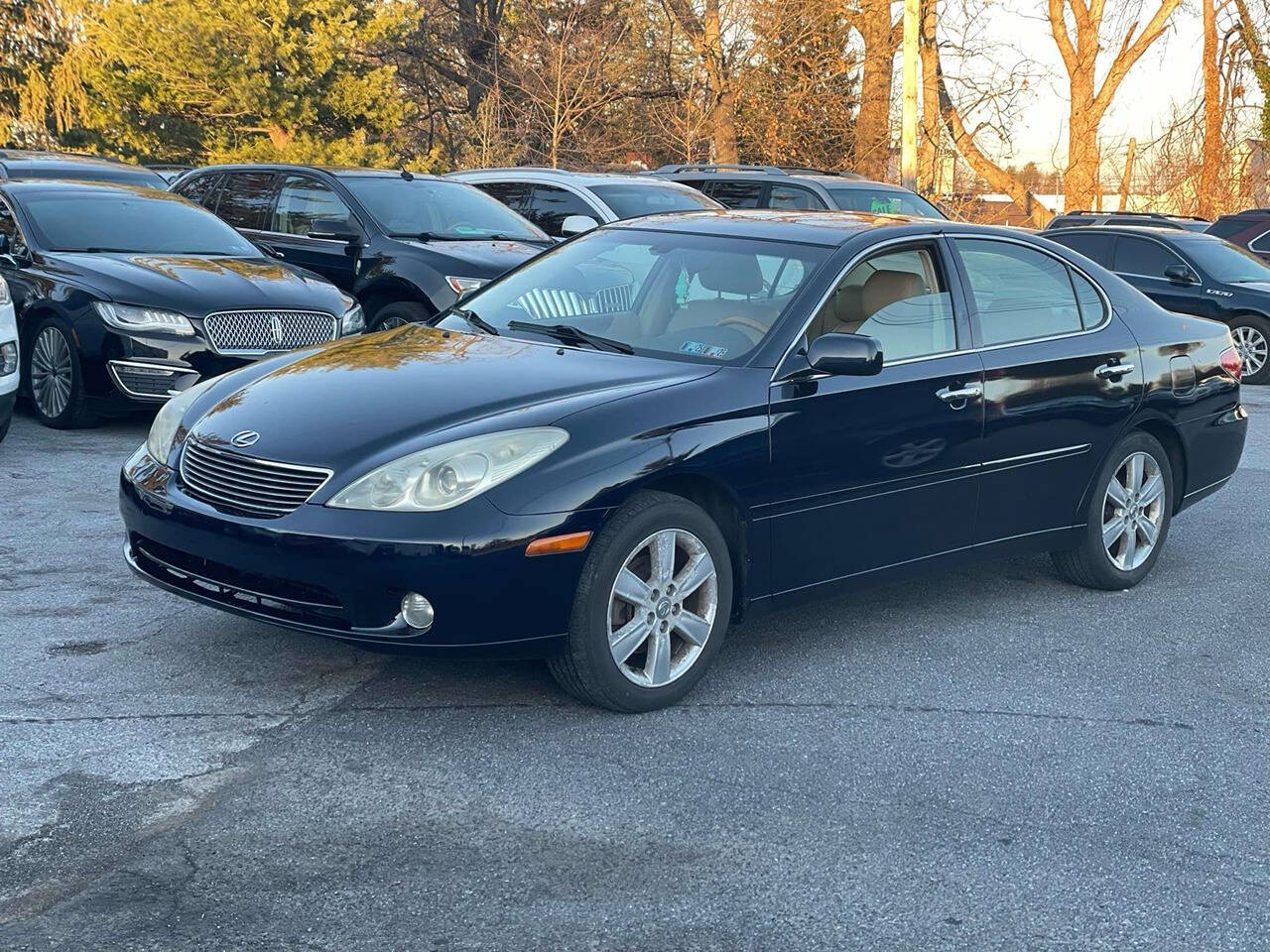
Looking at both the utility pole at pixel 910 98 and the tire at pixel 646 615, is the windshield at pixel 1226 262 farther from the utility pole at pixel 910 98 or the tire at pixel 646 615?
the tire at pixel 646 615

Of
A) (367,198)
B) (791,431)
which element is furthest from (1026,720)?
(367,198)

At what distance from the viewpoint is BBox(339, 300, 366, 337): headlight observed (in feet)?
33.1

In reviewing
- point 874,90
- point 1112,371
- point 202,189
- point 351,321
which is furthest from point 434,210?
point 874,90

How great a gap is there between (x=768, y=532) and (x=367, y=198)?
7.68m

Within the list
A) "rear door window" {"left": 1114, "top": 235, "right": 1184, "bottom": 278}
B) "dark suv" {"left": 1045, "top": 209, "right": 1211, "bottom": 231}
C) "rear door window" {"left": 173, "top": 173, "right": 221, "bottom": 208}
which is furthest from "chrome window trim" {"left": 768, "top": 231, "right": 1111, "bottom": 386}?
"dark suv" {"left": 1045, "top": 209, "right": 1211, "bottom": 231}

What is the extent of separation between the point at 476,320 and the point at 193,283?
4120 millimetres

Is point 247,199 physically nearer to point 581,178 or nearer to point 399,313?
point 399,313

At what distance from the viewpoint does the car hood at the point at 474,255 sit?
11281mm

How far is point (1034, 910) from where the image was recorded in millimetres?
3660

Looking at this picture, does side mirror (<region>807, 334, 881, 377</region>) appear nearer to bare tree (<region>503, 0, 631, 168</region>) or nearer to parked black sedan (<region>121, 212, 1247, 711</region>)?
parked black sedan (<region>121, 212, 1247, 711</region>)

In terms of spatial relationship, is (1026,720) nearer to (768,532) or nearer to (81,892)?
(768,532)

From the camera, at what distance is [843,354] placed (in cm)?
524

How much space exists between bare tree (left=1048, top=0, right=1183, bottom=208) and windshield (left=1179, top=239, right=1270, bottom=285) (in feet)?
57.1

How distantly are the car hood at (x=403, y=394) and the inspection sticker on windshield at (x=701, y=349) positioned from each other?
0.12 meters
